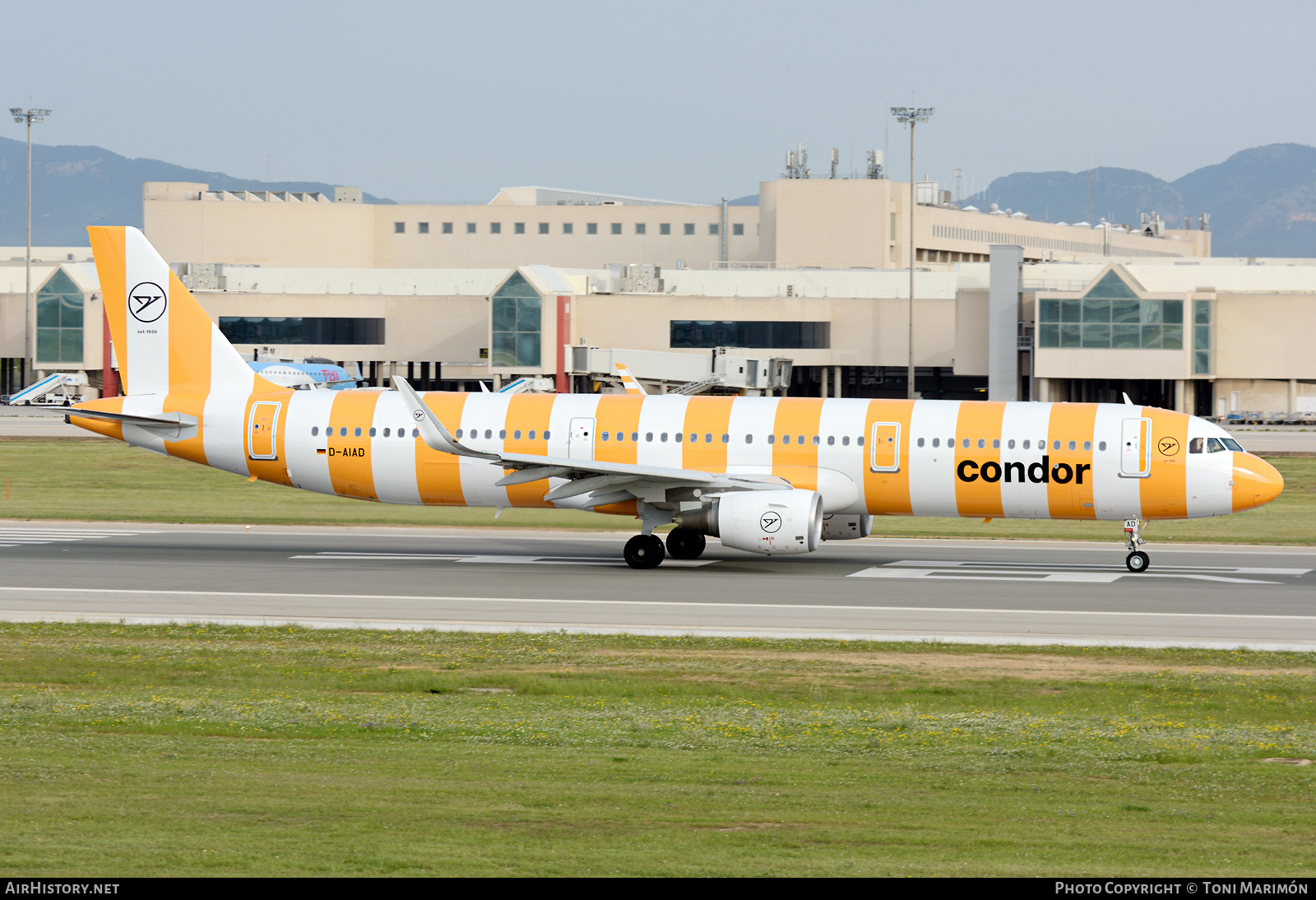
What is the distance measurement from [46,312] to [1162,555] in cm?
11000

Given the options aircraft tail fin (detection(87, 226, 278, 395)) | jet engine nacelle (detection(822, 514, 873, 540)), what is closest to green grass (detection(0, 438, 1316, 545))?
jet engine nacelle (detection(822, 514, 873, 540))

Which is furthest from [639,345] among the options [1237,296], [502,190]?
[502,190]

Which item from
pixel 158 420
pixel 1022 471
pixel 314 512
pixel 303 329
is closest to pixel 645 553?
pixel 1022 471

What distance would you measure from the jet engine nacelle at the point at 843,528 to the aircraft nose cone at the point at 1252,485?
8152mm

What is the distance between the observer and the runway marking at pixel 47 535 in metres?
38.1

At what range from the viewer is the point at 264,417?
3594 cm

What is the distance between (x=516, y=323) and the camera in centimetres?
12288

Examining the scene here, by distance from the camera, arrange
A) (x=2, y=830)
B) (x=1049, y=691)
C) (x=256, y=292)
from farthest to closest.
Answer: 1. (x=256, y=292)
2. (x=1049, y=691)
3. (x=2, y=830)

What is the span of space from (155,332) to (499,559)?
10269 mm

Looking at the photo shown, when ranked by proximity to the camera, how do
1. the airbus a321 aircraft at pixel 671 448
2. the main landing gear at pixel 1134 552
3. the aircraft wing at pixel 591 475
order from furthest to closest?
the main landing gear at pixel 1134 552 < the airbus a321 aircraft at pixel 671 448 < the aircraft wing at pixel 591 475

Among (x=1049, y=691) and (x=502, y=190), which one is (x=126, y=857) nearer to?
(x=1049, y=691)

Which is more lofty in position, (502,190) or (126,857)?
(502,190)

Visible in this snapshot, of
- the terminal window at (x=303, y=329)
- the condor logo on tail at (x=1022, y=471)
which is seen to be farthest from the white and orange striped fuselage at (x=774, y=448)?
the terminal window at (x=303, y=329)

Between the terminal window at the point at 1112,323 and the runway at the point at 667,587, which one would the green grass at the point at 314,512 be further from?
the terminal window at the point at 1112,323
